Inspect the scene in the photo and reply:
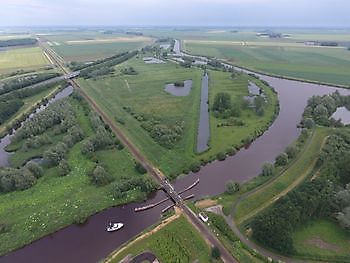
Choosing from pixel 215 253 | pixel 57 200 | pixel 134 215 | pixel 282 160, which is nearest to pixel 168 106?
pixel 282 160

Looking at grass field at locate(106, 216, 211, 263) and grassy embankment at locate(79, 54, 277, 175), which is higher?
grass field at locate(106, 216, 211, 263)

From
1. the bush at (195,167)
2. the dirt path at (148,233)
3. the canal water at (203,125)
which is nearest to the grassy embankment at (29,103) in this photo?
the canal water at (203,125)

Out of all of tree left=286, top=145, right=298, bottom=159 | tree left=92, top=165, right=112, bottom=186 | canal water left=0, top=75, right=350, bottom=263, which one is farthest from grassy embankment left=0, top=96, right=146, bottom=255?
tree left=286, top=145, right=298, bottom=159

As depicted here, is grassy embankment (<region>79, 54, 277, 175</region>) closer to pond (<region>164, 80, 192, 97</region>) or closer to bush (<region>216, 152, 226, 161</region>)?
bush (<region>216, 152, 226, 161</region>)

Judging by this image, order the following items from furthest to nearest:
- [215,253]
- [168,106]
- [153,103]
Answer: [153,103], [168,106], [215,253]

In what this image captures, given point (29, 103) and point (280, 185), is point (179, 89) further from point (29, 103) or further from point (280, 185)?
point (280, 185)

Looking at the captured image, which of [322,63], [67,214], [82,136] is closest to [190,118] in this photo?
[82,136]

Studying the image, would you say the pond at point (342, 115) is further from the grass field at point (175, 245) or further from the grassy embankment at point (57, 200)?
the grass field at point (175, 245)
